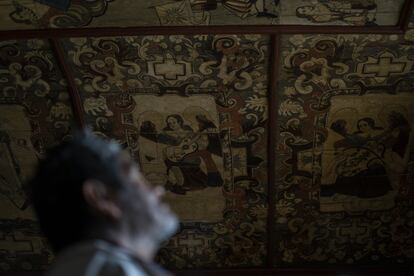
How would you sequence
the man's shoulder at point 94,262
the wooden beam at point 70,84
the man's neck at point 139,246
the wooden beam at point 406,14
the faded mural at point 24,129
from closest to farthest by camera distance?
the man's shoulder at point 94,262 → the man's neck at point 139,246 → the wooden beam at point 406,14 → the wooden beam at point 70,84 → the faded mural at point 24,129

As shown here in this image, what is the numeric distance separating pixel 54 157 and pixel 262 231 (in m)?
4.55

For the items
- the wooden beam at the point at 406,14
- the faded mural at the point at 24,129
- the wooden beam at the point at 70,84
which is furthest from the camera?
the faded mural at the point at 24,129

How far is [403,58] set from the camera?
479cm

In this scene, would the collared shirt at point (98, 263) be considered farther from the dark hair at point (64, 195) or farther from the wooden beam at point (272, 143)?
the wooden beam at point (272, 143)

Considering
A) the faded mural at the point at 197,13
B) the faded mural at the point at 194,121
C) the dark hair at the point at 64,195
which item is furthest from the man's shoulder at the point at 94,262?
the faded mural at the point at 194,121

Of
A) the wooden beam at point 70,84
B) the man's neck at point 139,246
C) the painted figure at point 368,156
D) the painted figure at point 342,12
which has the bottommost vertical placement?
the painted figure at point 368,156

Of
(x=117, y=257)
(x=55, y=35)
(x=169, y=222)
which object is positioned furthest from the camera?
(x=55, y=35)

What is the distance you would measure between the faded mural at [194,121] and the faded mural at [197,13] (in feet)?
0.71

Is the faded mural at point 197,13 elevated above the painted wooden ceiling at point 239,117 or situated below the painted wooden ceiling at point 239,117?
above

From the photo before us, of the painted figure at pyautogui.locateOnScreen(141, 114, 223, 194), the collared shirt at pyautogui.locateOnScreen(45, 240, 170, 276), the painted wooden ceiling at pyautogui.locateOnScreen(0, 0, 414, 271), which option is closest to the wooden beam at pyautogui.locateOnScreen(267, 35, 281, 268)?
the painted wooden ceiling at pyautogui.locateOnScreen(0, 0, 414, 271)

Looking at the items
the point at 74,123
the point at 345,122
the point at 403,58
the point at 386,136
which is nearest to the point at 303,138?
the point at 345,122

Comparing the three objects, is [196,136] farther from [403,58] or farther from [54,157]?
[54,157]

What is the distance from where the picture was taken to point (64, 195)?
67.9 inches

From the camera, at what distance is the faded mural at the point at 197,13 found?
430 centimetres
